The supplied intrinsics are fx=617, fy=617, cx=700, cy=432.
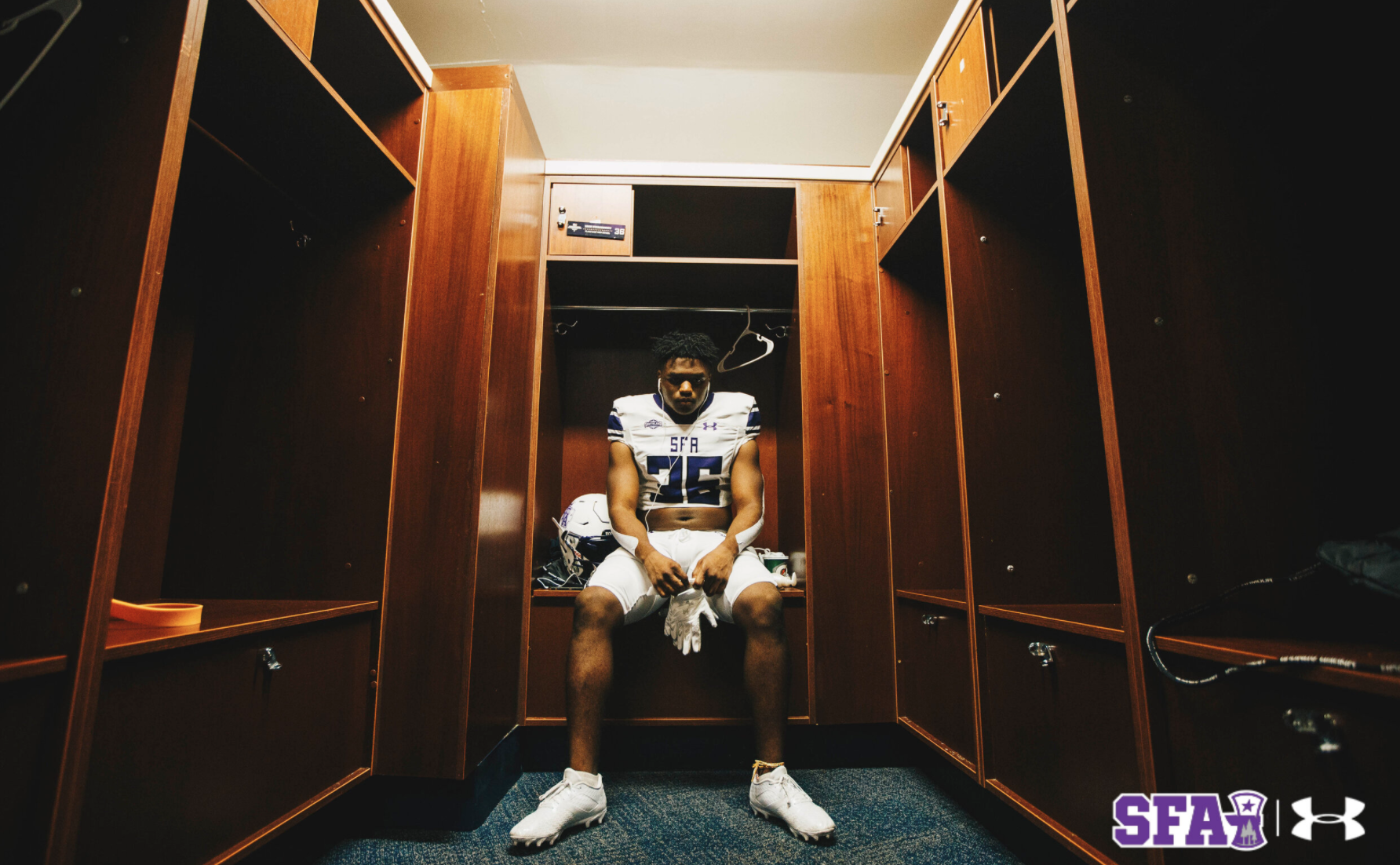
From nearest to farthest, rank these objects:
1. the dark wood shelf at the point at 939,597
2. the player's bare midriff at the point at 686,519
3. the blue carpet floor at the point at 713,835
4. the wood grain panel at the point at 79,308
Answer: the wood grain panel at the point at 79,308, the blue carpet floor at the point at 713,835, the dark wood shelf at the point at 939,597, the player's bare midriff at the point at 686,519

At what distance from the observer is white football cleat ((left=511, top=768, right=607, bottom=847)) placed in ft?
4.53

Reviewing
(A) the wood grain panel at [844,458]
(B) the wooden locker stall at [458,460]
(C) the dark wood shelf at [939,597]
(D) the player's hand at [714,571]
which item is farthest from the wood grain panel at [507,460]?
(C) the dark wood shelf at [939,597]

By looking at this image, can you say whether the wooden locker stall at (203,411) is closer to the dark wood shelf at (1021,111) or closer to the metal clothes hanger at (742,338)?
the metal clothes hanger at (742,338)

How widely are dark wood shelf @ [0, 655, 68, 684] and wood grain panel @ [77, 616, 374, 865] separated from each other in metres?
0.12

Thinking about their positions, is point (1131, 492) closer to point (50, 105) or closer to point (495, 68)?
point (50, 105)

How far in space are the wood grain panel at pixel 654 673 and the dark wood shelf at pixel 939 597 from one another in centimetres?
36

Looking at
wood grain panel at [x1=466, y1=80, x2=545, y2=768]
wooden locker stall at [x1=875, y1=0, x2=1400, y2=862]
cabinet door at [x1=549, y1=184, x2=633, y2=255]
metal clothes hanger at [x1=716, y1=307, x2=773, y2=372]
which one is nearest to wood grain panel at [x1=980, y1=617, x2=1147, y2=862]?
wooden locker stall at [x1=875, y1=0, x2=1400, y2=862]

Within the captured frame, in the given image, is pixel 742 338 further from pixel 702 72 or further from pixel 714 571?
pixel 702 72

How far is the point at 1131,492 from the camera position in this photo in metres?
0.95

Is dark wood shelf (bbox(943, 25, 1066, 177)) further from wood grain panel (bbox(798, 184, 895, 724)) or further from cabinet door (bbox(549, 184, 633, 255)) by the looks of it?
cabinet door (bbox(549, 184, 633, 255))

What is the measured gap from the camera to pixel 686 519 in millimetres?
2055

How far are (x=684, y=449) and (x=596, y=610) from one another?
0.63 metres

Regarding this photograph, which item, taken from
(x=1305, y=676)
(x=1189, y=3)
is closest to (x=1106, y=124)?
(x=1189, y=3)

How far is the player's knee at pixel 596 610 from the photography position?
1.70m
